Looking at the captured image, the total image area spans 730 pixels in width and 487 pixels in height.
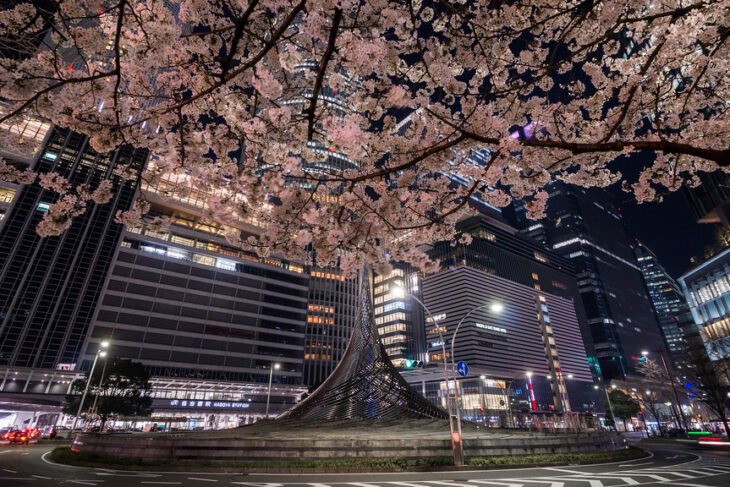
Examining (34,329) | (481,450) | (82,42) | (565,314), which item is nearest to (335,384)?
(481,450)

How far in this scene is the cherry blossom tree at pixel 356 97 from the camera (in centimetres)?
512

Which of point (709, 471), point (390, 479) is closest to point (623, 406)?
point (709, 471)

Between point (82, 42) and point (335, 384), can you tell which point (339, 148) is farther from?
point (335, 384)

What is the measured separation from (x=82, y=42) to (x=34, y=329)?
80.1m

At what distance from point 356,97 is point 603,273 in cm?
17970

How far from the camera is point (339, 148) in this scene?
5.67m

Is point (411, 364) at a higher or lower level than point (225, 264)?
lower

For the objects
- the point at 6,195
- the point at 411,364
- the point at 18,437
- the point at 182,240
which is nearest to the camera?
the point at 18,437

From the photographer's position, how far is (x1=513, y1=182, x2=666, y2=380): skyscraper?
138 m

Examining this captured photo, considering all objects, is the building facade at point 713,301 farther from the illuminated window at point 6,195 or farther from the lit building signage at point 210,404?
the illuminated window at point 6,195

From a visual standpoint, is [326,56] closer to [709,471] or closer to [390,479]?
[390,479]

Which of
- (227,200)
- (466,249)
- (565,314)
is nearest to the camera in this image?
(227,200)

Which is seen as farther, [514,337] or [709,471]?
[514,337]

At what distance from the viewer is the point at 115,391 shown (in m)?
43.2
